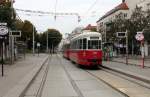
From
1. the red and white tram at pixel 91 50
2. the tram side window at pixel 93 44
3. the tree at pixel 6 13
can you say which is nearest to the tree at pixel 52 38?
the tree at pixel 6 13

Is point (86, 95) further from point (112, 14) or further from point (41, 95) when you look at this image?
point (112, 14)

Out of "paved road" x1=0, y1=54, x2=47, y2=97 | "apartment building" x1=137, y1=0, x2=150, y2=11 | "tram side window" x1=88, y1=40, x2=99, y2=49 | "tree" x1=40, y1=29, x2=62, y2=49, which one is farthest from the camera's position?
"tree" x1=40, y1=29, x2=62, y2=49

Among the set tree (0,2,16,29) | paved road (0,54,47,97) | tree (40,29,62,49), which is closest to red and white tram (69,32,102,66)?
paved road (0,54,47,97)

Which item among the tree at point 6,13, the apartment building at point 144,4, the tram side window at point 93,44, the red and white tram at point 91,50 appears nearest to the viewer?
the red and white tram at point 91,50

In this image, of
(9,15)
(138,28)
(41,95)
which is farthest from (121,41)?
(41,95)

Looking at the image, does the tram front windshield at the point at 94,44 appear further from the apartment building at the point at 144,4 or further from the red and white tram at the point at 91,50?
the apartment building at the point at 144,4

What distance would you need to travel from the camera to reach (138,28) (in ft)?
228

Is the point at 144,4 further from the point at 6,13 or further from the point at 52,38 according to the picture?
the point at 52,38

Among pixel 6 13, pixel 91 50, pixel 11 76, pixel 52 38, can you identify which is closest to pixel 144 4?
pixel 6 13

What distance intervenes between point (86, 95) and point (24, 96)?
98.9 inches

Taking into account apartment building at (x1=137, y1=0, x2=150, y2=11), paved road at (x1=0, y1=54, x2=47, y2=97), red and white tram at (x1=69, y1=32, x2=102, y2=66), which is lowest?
paved road at (x1=0, y1=54, x2=47, y2=97)

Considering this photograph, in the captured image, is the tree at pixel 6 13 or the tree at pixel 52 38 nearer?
the tree at pixel 6 13

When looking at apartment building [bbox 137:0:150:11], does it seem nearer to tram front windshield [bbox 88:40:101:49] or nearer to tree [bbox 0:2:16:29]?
tree [bbox 0:2:16:29]

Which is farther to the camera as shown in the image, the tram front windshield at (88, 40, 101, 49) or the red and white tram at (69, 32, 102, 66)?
the tram front windshield at (88, 40, 101, 49)
